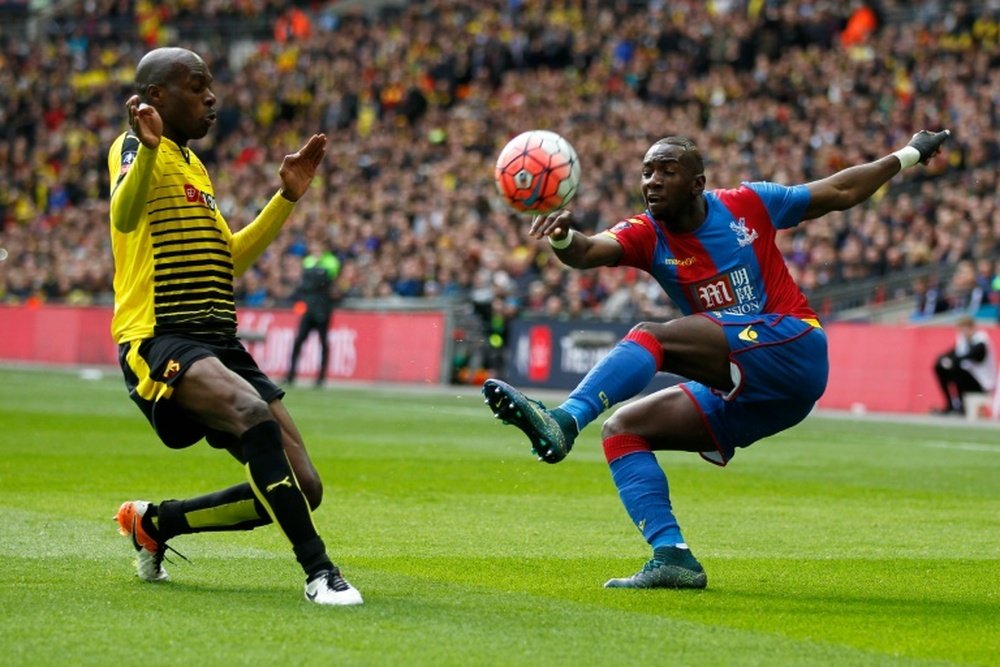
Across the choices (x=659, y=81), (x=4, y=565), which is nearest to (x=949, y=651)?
(x=4, y=565)

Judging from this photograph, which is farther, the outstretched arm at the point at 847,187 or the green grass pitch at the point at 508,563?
the outstretched arm at the point at 847,187

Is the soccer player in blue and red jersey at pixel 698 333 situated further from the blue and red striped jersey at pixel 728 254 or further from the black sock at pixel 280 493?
the black sock at pixel 280 493

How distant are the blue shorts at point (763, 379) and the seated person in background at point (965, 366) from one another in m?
15.6

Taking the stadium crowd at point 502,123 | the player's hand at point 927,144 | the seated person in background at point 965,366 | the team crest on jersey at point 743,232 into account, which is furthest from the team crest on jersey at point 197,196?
the stadium crowd at point 502,123

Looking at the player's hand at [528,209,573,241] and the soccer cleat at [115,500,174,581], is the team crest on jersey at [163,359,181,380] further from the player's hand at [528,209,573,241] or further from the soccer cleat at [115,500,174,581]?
the player's hand at [528,209,573,241]

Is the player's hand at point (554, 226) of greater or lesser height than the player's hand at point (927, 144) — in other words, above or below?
below

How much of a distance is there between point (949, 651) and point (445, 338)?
24.5 meters

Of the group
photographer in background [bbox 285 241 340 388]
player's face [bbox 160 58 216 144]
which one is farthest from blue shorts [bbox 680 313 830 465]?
photographer in background [bbox 285 241 340 388]

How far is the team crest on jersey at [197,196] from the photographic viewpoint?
755 centimetres

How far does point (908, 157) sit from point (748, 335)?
158cm

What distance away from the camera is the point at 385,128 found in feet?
130

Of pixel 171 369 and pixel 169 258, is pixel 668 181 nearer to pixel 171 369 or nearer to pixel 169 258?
pixel 169 258

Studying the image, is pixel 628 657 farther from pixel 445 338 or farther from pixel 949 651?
pixel 445 338

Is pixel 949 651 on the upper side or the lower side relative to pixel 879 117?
lower
